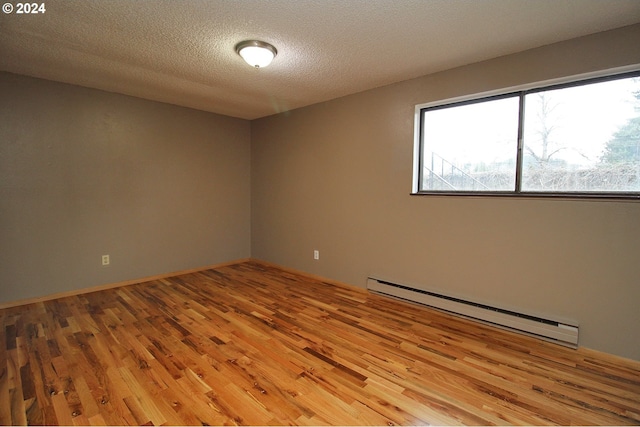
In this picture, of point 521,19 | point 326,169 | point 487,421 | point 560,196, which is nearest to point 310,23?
point 521,19

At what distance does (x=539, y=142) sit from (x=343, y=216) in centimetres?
216

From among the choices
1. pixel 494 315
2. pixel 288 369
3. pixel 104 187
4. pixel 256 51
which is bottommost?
pixel 288 369

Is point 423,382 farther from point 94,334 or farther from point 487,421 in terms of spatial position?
point 94,334

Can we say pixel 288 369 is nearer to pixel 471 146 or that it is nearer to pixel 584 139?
pixel 471 146

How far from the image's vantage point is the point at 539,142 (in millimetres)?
2510

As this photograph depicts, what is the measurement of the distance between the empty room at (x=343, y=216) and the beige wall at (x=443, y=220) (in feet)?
0.06

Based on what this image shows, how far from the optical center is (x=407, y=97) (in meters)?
3.18

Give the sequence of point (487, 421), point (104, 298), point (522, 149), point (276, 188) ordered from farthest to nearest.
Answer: point (276, 188), point (104, 298), point (522, 149), point (487, 421)

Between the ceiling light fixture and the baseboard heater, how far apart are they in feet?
8.60

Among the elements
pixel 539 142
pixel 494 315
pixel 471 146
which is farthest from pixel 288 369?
pixel 539 142

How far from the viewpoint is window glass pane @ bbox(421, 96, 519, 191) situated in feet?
8.79

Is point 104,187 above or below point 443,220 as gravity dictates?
above

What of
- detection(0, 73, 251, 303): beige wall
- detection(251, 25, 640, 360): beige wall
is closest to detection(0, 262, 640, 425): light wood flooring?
detection(251, 25, 640, 360): beige wall

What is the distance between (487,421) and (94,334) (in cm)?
299
